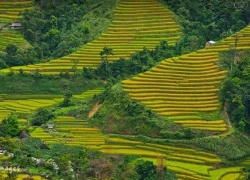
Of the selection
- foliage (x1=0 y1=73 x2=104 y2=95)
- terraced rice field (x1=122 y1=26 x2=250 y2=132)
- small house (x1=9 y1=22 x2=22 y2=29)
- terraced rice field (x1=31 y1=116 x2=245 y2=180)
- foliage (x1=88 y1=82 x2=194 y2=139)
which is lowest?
foliage (x1=0 y1=73 x2=104 y2=95)

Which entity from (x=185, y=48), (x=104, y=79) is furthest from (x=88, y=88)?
(x=185, y=48)

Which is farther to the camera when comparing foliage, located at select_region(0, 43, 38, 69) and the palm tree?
foliage, located at select_region(0, 43, 38, 69)

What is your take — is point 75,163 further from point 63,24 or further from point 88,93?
point 63,24

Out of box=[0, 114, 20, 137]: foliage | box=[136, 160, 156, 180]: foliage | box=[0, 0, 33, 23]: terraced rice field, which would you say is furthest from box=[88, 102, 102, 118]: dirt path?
box=[0, 0, 33, 23]: terraced rice field

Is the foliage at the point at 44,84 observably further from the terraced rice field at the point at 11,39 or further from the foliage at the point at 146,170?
the foliage at the point at 146,170

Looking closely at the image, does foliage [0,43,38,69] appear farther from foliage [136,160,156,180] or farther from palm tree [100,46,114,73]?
foliage [136,160,156,180]

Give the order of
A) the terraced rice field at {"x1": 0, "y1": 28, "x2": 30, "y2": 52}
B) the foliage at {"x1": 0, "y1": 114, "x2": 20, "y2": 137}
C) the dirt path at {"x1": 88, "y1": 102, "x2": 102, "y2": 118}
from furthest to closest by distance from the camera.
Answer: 1. the terraced rice field at {"x1": 0, "y1": 28, "x2": 30, "y2": 52}
2. the dirt path at {"x1": 88, "y1": 102, "x2": 102, "y2": 118}
3. the foliage at {"x1": 0, "y1": 114, "x2": 20, "y2": 137}

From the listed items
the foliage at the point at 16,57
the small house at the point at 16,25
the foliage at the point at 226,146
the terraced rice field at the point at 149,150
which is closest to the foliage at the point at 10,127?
the terraced rice field at the point at 149,150

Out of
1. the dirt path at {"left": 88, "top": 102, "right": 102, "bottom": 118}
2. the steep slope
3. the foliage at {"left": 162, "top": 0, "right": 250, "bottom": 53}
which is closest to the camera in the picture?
the dirt path at {"left": 88, "top": 102, "right": 102, "bottom": 118}
